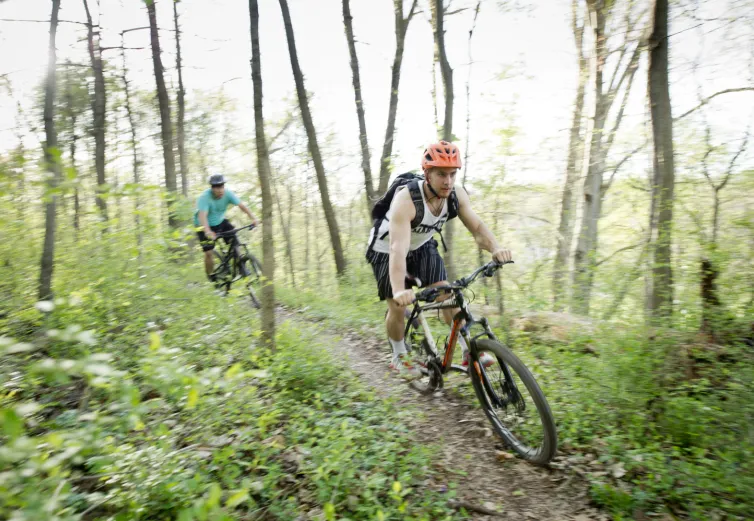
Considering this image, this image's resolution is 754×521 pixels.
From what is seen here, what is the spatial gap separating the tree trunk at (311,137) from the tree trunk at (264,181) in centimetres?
524

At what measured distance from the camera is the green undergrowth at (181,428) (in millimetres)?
1657

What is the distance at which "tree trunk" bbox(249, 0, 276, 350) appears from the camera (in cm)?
484

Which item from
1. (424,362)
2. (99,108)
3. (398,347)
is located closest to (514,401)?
(424,362)

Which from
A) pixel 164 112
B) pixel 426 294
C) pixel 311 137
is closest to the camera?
pixel 426 294

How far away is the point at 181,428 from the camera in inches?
122

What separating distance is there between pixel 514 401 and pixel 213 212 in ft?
21.4

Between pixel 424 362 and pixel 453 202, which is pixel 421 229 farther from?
pixel 424 362

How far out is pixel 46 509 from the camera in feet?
4.62

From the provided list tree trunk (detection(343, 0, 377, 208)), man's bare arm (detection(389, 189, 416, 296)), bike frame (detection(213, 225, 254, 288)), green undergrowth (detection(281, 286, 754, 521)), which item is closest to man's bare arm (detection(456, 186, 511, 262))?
man's bare arm (detection(389, 189, 416, 296))

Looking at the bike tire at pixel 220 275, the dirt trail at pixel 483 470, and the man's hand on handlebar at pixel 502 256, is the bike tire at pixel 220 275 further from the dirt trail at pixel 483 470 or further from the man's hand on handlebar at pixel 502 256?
the man's hand on handlebar at pixel 502 256

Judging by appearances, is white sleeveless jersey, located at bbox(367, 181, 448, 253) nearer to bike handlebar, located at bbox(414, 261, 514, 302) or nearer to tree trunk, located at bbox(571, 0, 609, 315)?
bike handlebar, located at bbox(414, 261, 514, 302)

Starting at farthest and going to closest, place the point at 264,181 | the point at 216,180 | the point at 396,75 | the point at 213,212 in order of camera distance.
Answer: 1. the point at 396,75
2. the point at 213,212
3. the point at 216,180
4. the point at 264,181

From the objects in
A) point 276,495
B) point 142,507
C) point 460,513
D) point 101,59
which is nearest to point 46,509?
point 142,507

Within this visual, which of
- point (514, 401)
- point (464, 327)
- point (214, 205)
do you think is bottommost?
point (514, 401)
